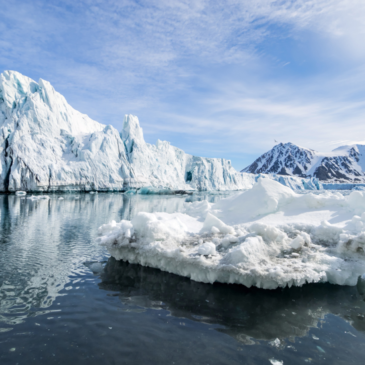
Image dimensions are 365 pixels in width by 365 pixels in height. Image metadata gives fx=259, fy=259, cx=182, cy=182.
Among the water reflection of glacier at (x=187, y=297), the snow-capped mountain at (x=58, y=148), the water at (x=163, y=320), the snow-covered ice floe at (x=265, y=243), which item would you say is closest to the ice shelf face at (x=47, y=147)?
the snow-capped mountain at (x=58, y=148)

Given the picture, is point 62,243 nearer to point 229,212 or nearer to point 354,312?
point 229,212

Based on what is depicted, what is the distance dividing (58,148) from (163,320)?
44.9 metres

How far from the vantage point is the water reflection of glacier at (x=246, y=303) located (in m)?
4.36

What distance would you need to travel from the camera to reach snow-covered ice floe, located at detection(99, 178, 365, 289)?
5.49 m

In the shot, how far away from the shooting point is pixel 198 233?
7641 millimetres

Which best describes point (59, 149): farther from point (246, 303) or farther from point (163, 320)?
point (246, 303)

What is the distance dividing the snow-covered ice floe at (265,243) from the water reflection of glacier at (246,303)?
9.6 inches

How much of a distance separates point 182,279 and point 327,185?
11548cm

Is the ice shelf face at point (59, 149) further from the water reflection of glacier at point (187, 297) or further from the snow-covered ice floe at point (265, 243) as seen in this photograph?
the snow-covered ice floe at point (265, 243)

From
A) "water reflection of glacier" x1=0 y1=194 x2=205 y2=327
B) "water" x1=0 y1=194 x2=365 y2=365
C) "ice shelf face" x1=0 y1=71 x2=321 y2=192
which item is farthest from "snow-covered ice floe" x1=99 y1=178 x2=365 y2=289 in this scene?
"ice shelf face" x1=0 y1=71 x2=321 y2=192

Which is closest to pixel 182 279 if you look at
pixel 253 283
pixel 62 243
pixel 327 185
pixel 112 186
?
pixel 253 283

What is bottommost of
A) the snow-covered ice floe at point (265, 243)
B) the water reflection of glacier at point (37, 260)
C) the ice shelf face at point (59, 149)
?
the water reflection of glacier at point (37, 260)

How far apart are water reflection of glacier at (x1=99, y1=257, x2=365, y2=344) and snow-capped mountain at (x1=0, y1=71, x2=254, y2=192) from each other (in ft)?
128

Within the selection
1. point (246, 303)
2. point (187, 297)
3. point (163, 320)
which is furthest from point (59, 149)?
point (246, 303)
